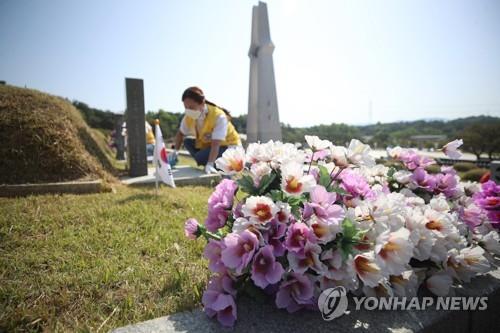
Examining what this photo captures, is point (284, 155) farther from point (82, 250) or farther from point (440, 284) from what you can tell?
point (82, 250)

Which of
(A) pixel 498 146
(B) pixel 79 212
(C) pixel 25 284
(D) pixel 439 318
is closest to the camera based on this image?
(D) pixel 439 318

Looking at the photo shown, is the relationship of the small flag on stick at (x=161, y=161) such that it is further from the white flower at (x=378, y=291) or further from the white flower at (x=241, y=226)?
the white flower at (x=378, y=291)

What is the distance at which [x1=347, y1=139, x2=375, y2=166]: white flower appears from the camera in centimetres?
127

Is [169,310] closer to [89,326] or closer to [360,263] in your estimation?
[89,326]

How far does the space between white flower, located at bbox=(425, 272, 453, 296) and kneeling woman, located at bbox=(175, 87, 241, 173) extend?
3729 millimetres

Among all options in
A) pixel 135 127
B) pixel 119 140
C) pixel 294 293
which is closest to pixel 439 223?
pixel 294 293

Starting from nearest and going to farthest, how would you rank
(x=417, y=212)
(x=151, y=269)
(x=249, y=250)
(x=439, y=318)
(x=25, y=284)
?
(x=249, y=250)
(x=439, y=318)
(x=417, y=212)
(x=25, y=284)
(x=151, y=269)

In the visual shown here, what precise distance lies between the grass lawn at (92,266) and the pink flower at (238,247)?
505mm

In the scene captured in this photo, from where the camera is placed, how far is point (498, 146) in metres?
19.2

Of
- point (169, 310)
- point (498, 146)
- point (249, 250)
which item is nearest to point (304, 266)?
point (249, 250)

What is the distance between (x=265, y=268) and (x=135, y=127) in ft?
18.0

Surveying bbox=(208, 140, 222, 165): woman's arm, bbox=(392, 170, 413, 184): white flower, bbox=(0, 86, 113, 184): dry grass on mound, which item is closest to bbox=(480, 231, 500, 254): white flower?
bbox=(392, 170, 413, 184): white flower

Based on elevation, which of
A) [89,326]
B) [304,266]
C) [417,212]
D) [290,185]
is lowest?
[89,326]

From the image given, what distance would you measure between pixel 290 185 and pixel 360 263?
1.29 ft
